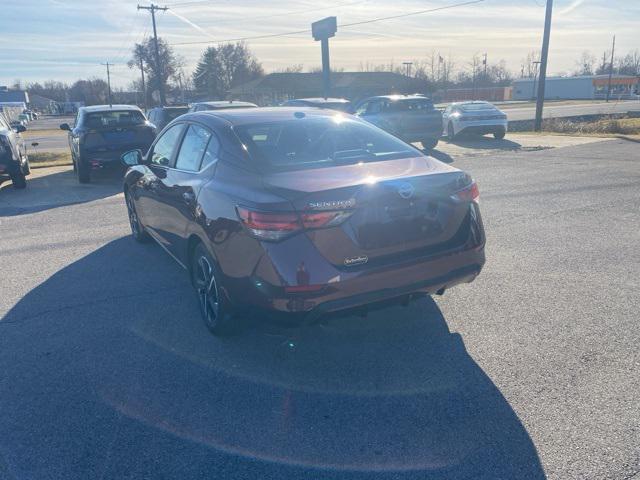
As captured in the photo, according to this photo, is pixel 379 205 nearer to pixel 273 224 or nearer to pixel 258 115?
pixel 273 224

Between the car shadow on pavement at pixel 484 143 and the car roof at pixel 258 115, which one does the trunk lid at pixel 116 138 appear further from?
the car shadow on pavement at pixel 484 143

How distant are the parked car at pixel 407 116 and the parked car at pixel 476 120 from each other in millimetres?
2885

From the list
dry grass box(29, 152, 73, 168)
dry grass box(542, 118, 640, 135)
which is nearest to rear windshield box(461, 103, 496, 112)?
dry grass box(542, 118, 640, 135)

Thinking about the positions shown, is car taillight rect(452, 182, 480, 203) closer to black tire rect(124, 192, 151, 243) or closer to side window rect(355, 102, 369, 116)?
black tire rect(124, 192, 151, 243)

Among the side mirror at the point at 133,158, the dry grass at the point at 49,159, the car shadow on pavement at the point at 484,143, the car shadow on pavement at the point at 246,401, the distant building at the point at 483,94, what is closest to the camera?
the car shadow on pavement at the point at 246,401

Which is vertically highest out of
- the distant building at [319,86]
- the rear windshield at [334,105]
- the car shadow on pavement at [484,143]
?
the distant building at [319,86]

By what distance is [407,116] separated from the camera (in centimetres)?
1602

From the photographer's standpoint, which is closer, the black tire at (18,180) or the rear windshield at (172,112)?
the black tire at (18,180)

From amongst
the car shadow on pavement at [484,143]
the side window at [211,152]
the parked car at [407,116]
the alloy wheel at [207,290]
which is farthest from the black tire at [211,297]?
the car shadow on pavement at [484,143]

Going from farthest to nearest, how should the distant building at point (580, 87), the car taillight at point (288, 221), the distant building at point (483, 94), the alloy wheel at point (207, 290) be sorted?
1. the distant building at point (580, 87)
2. the distant building at point (483, 94)
3. the alloy wheel at point (207, 290)
4. the car taillight at point (288, 221)

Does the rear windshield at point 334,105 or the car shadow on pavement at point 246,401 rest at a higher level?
the rear windshield at point 334,105

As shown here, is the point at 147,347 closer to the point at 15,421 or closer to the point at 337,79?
the point at 15,421

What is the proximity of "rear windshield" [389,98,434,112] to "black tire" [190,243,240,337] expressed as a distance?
42.3 ft

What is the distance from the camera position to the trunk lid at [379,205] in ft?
10.2
